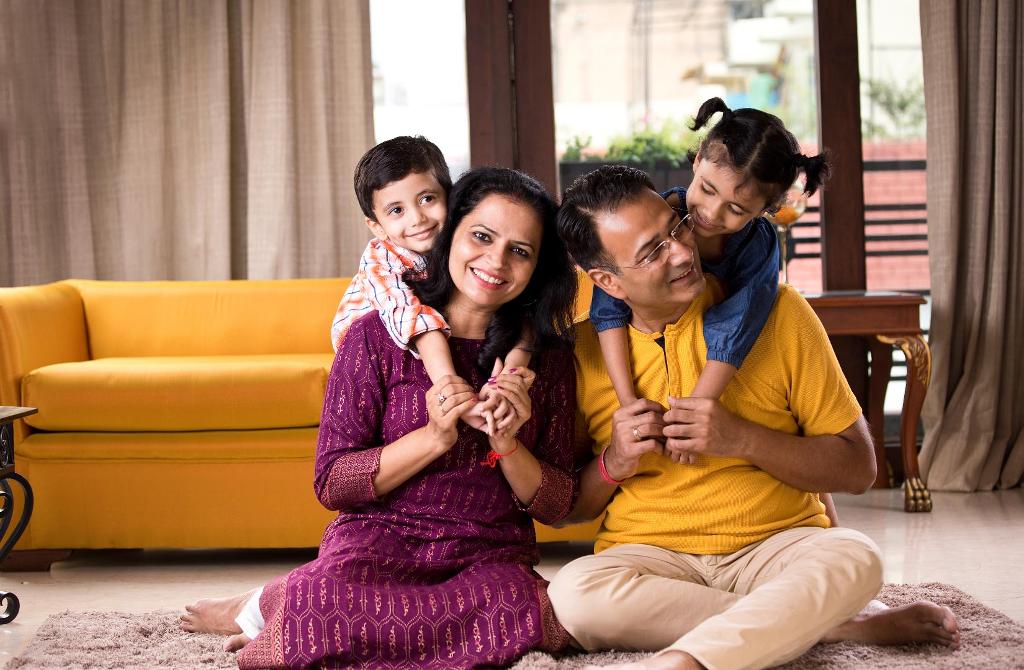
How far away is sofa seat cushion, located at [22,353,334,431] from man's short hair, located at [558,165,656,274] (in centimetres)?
123

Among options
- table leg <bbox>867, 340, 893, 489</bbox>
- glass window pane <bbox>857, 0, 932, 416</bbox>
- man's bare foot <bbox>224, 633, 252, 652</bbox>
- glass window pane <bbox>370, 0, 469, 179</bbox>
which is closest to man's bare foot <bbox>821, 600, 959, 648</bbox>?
man's bare foot <bbox>224, 633, 252, 652</bbox>

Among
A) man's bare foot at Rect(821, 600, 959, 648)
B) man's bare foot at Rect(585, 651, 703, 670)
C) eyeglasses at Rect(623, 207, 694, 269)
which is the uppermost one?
eyeglasses at Rect(623, 207, 694, 269)

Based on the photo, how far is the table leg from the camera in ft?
13.0

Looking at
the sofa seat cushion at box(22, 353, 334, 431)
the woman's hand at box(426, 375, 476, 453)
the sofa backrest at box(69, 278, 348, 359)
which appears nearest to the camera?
the woman's hand at box(426, 375, 476, 453)

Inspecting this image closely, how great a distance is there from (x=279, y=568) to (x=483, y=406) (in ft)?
4.57

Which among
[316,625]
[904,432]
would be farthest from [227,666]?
[904,432]

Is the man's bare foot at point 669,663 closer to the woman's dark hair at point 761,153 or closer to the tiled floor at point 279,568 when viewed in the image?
the woman's dark hair at point 761,153

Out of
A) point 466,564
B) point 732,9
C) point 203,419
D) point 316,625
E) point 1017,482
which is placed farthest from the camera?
point 732,9

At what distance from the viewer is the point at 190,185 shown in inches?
162

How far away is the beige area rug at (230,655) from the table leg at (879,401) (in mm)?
1537

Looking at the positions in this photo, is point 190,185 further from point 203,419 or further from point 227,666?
point 227,666

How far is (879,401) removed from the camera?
3.99m

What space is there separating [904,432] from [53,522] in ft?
8.83

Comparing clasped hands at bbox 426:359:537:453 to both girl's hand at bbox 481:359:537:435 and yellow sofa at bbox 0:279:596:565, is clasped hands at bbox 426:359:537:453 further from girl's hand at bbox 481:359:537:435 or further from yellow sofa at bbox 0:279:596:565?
yellow sofa at bbox 0:279:596:565
